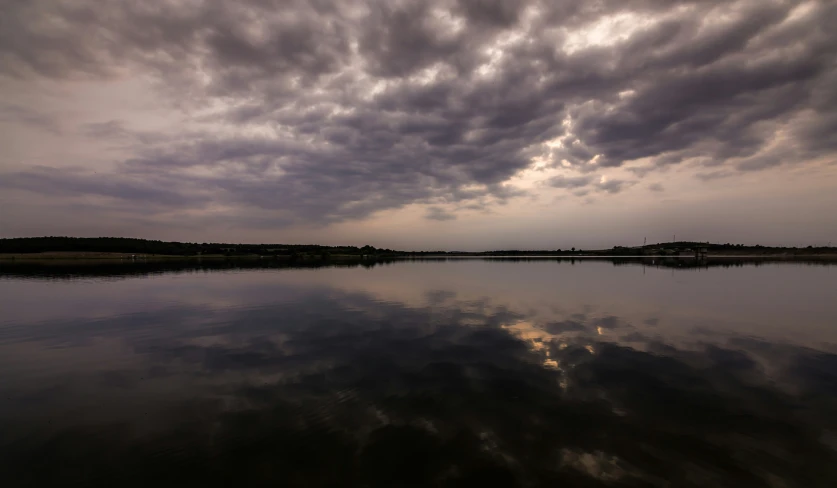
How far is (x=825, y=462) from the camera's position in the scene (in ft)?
27.4

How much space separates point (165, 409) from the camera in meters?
11.4

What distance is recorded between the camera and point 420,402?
1179 cm

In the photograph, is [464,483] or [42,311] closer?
[464,483]

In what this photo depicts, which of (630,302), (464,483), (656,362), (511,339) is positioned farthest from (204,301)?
(630,302)

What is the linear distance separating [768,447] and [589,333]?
1255 centimetres

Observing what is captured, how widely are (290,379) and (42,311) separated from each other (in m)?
33.3

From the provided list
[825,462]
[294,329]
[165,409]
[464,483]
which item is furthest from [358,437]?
[294,329]

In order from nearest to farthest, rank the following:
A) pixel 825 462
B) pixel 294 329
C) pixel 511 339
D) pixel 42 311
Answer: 1. pixel 825 462
2. pixel 511 339
3. pixel 294 329
4. pixel 42 311

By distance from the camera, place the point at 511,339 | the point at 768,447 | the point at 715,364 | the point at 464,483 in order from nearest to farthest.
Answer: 1. the point at 464,483
2. the point at 768,447
3. the point at 715,364
4. the point at 511,339

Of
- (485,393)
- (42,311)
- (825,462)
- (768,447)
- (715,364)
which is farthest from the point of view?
(42,311)

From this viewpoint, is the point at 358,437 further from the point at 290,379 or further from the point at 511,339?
the point at 511,339

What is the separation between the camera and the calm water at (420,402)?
321 inches

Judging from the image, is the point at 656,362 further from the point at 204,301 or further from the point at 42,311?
the point at 42,311

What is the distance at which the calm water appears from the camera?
321 inches
